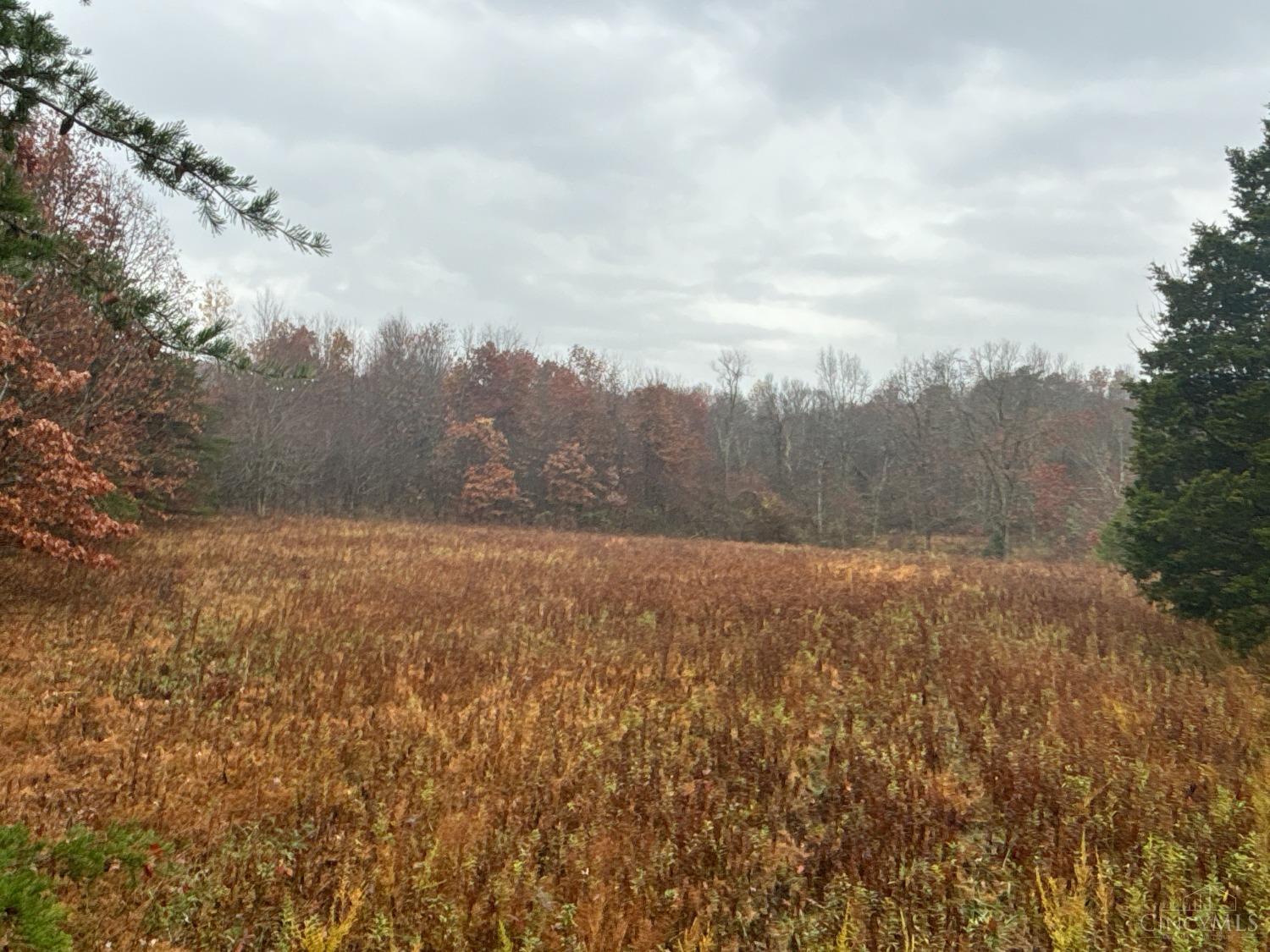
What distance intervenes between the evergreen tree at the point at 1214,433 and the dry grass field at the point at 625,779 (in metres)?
0.96

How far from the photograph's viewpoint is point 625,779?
5.44m

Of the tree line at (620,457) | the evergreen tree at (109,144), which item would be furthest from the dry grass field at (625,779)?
the tree line at (620,457)

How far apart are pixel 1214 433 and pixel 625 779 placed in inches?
385

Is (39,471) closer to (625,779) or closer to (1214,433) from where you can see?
(625,779)

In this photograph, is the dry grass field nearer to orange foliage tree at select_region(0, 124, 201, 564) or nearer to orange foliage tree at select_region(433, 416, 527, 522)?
orange foliage tree at select_region(0, 124, 201, 564)

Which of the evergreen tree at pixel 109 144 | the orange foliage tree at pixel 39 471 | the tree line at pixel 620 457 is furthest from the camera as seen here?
the tree line at pixel 620 457

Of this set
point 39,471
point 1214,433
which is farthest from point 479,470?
point 1214,433

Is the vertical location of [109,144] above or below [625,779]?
above

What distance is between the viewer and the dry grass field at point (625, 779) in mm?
3740

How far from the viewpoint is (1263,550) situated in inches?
340

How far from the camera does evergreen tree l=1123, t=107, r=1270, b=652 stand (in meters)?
8.67

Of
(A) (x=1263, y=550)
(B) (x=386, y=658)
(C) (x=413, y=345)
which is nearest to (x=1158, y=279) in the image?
(A) (x=1263, y=550)

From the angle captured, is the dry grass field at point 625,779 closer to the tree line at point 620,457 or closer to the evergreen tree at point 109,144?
the evergreen tree at point 109,144

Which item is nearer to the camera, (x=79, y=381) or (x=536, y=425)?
(x=79, y=381)
